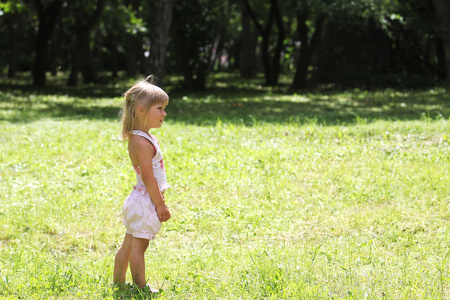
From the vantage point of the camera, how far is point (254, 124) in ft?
31.9

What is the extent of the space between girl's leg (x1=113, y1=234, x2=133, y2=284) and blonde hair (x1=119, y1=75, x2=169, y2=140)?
739mm

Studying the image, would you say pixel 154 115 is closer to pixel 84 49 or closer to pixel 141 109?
pixel 141 109

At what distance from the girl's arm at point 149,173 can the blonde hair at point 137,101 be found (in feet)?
0.53

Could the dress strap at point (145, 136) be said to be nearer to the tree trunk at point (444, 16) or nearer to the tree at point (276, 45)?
the tree trunk at point (444, 16)

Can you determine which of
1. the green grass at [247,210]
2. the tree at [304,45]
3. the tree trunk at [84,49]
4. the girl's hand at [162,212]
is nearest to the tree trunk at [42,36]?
the tree trunk at [84,49]

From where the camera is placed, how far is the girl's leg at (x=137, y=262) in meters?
3.64

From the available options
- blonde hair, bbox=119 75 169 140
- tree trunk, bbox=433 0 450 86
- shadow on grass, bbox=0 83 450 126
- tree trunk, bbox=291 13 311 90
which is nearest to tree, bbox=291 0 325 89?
tree trunk, bbox=291 13 311 90

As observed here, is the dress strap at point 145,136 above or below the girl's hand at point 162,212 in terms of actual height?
above

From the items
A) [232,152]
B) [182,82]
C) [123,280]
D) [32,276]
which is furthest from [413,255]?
[182,82]

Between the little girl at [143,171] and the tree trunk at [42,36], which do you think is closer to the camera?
the little girl at [143,171]

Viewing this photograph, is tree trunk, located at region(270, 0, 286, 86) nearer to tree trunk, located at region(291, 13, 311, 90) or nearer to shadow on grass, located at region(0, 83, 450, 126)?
tree trunk, located at region(291, 13, 311, 90)

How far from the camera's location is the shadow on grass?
1105 centimetres

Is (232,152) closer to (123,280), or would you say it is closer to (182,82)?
(123,280)

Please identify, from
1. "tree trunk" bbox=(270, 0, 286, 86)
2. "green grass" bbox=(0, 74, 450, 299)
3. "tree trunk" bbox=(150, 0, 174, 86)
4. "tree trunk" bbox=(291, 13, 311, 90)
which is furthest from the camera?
"tree trunk" bbox=(270, 0, 286, 86)
